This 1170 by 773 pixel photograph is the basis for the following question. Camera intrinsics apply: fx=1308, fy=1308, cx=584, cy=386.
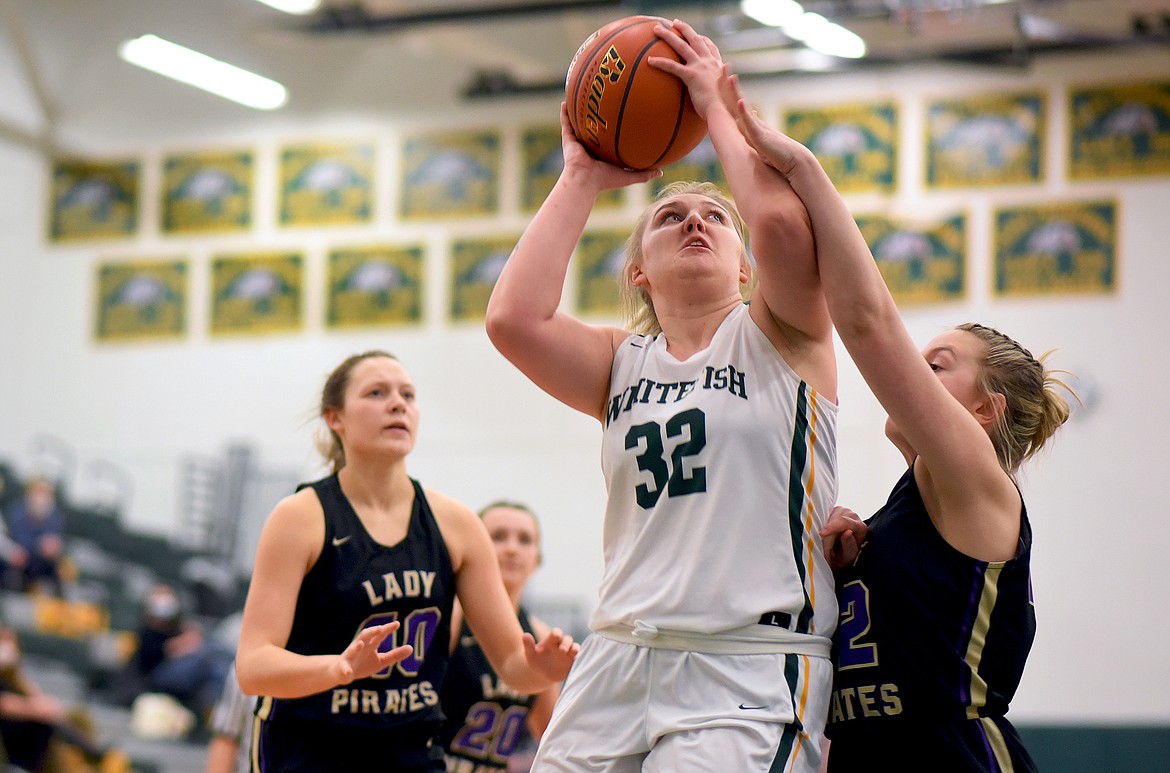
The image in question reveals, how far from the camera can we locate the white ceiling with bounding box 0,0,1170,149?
986 centimetres

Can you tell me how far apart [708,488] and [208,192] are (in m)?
10.4

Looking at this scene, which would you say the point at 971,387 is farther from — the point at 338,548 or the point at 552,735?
the point at 338,548

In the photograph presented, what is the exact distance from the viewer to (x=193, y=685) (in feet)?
35.2

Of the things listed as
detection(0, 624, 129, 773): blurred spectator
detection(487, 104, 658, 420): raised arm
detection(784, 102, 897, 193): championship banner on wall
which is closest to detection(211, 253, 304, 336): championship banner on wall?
detection(0, 624, 129, 773): blurred spectator

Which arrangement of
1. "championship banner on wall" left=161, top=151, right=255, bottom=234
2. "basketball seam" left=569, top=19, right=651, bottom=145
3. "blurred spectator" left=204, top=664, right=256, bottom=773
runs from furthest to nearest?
"championship banner on wall" left=161, top=151, right=255, bottom=234 < "blurred spectator" left=204, top=664, right=256, bottom=773 < "basketball seam" left=569, top=19, right=651, bottom=145

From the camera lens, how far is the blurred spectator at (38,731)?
10.7 m

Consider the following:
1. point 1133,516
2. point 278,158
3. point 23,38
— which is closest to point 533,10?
point 278,158

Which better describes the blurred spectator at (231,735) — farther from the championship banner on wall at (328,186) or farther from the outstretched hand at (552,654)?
the championship banner on wall at (328,186)

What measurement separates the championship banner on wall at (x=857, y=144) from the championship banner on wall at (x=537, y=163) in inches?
75.9

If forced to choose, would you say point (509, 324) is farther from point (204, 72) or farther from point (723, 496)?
point (204, 72)

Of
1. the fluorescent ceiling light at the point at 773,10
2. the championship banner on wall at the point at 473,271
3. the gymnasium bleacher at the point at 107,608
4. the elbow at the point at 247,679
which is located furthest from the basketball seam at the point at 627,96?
the gymnasium bleacher at the point at 107,608

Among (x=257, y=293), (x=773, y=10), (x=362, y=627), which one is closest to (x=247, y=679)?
(x=362, y=627)

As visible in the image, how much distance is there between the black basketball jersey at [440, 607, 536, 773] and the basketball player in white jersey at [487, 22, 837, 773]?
2.00 metres

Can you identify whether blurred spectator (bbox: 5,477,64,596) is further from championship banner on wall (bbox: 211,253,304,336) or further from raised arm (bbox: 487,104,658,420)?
raised arm (bbox: 487,104,658,420)
